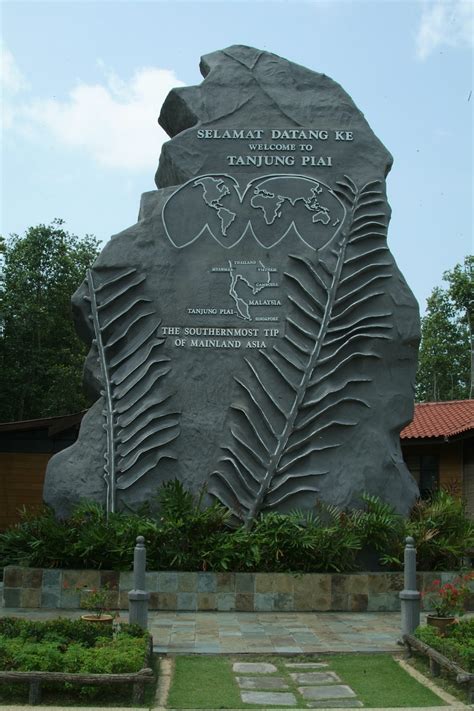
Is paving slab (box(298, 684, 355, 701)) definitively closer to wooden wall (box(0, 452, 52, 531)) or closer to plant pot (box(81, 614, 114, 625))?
plant pot (box(81, 614, 114, 625))

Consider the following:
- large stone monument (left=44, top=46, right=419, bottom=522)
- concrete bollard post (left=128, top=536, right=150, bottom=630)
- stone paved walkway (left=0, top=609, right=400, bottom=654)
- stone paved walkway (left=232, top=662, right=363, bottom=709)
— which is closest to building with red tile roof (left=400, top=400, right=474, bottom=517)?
large stone monument (left=44, top=46, right=419, bottom=522)

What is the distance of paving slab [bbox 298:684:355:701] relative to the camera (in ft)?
19.4

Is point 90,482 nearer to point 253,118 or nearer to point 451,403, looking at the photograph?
point 253,118

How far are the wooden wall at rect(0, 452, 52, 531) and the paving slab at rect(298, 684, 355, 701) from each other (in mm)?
14140

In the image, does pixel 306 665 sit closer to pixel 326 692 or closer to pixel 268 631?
pixel 326 692

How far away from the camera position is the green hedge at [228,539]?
9859 millimetres

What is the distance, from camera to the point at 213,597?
967 cm

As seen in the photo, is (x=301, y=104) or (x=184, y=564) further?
(x=301, y=104)

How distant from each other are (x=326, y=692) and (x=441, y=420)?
1558 cm

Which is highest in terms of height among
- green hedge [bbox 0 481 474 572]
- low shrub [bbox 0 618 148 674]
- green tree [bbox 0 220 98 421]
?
green tree [bbox 0 220 98 421]

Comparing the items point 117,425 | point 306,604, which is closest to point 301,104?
point 117,425

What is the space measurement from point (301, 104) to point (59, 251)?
58.7ft

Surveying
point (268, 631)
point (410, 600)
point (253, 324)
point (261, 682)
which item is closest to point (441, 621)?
point (410, 600)

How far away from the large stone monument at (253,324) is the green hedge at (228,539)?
383 mm
